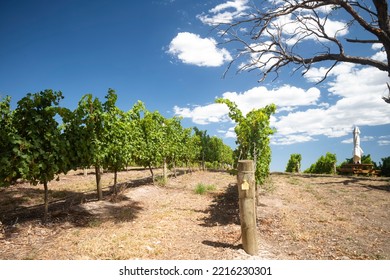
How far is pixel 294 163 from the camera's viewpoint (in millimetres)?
30922

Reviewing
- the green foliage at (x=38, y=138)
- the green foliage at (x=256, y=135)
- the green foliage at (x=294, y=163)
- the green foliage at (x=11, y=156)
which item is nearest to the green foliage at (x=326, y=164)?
the green foliage at (x=294, y=163)

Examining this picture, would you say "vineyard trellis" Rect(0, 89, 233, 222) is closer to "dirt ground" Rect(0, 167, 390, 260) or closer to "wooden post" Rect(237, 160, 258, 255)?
"dirt ground" Rect(0, 167, 390, 260)

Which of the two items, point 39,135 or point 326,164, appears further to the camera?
point 326,164

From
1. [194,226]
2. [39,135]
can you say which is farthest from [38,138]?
[194,226]

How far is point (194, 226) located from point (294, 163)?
2514 centimetres

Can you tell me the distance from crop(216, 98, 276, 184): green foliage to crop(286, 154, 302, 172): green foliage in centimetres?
2192

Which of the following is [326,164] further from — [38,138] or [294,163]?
[38,138]

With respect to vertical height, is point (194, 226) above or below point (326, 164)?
below

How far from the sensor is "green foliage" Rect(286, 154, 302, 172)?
99.7ft

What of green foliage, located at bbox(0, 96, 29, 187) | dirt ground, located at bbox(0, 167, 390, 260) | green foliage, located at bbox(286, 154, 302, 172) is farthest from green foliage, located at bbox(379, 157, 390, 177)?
green foliage, located at bbox(0, 96, 29, 187)

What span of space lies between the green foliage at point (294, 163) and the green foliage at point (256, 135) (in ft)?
71.9

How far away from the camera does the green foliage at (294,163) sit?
99.7 ft

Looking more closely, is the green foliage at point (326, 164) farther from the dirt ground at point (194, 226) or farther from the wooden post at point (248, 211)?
the wooden post at point (248, 211)
